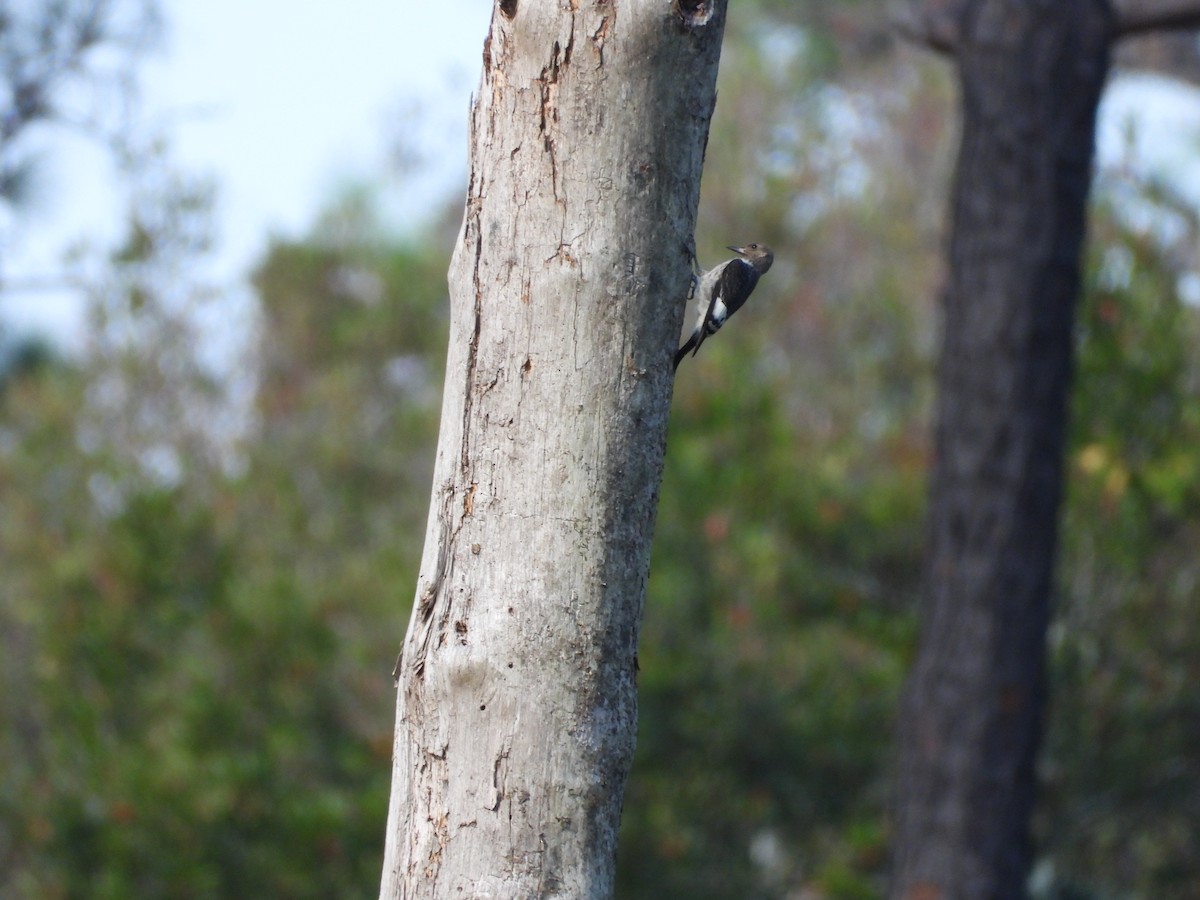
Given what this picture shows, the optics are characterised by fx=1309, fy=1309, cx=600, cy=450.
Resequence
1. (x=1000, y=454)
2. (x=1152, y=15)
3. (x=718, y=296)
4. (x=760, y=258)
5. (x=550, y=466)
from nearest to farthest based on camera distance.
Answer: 1. (x=550, y=466)
2. (x=718, y=296)
3. (x=760, y=258)
4. (x=1000, y=454)
5. (x=1152, y=15)

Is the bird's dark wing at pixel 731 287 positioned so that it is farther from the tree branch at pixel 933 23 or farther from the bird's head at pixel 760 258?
the tree branch at pixel 933 23

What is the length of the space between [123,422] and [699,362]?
16.1 feet

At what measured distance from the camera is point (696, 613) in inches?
336

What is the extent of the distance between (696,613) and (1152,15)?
4627 mm

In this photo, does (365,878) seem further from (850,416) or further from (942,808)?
(850,416)

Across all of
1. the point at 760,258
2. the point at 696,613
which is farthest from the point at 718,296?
the point at 696,613

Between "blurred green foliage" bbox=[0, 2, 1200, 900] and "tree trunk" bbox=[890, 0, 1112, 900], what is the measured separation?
208 cm

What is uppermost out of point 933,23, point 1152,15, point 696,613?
point 1152,15

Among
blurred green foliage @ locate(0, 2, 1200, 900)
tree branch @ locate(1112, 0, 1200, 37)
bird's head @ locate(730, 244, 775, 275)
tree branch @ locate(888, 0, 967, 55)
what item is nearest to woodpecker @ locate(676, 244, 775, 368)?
bird's head @ locate(730, 244, 775, 275)

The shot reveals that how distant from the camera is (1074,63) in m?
5.03

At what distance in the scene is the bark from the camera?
6.20ft

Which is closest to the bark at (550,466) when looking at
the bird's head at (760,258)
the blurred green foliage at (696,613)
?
the bird's head at (760,258)

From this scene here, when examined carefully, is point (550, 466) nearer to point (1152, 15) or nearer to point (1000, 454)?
point (1000, 454)

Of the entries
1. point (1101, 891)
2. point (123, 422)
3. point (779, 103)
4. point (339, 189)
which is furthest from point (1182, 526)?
point (339, 189)
